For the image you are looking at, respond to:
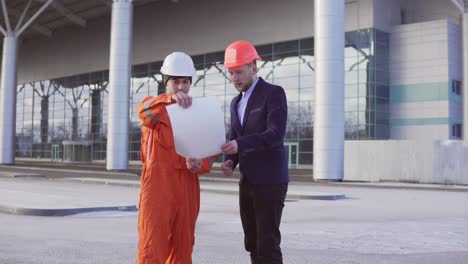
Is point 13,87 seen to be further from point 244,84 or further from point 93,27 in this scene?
point 244,84

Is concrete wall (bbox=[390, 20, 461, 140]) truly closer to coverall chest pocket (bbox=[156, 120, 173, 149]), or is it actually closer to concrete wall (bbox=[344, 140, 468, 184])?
concrete wall (bbox=[344, 140, 468, 184])

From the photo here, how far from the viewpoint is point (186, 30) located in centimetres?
4772

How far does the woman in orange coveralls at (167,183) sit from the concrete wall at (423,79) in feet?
112

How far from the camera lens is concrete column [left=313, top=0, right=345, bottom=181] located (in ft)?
82.4

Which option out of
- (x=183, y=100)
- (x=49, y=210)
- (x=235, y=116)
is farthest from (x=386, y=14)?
(x=183, y=100)

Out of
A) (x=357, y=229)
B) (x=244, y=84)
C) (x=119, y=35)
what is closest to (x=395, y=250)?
(x=357, y=229)

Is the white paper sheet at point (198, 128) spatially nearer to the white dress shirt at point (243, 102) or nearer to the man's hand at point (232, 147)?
the man's hand at point (232, 147)

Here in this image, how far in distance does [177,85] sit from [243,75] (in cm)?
44

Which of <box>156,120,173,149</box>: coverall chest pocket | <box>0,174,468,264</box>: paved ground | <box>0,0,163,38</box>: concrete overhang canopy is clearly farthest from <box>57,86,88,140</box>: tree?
<box>156,120,173,149</box>: coverall chest pocket

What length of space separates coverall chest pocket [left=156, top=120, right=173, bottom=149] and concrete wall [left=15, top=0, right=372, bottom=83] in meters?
35.8

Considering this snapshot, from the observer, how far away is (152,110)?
3645mm

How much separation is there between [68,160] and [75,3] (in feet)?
57.9

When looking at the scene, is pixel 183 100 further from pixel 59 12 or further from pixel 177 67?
pixel 59 12

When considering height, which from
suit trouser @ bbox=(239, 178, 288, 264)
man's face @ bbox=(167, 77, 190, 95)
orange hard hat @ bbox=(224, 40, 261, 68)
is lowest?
suit trouser @ bbox=(239, 178, 288, 264)
